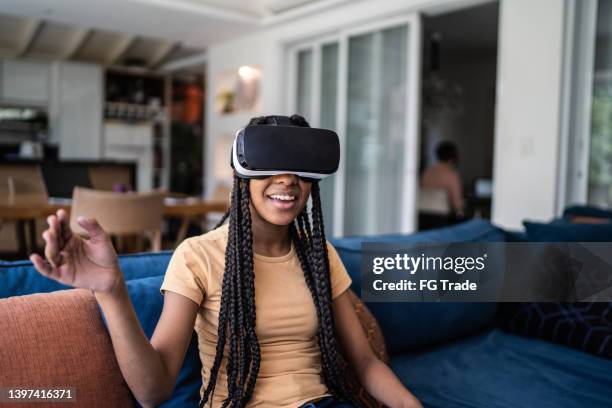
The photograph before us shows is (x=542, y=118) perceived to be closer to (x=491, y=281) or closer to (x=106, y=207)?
(x=491, y=281)

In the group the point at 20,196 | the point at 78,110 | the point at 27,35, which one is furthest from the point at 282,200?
the point at 78,110

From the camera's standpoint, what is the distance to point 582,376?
66.3 inches

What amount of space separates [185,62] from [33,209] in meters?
5.59

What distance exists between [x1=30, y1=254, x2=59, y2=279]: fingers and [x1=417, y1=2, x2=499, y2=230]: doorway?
15.8 ft

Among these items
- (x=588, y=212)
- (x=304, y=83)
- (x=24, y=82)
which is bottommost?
(x=588, y=212)

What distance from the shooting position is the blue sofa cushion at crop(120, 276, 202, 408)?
1232 mm

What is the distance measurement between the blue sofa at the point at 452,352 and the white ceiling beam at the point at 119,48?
6.58 meters

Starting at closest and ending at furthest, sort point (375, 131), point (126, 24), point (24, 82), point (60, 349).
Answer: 1. point (60, 349)
2. point (375, 131)
3. point (126, 24)
4. point (24, 82)

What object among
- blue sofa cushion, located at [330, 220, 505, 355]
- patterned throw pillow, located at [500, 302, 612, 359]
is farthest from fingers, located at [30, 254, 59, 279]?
patterned throw pillow, located at [500, 302, 612, 359]

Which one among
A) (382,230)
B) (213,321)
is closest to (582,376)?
(213,321)

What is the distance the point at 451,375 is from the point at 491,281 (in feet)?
1.51

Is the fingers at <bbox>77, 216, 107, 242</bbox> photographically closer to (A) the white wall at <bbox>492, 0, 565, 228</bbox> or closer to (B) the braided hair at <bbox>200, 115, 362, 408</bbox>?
(B) the braided hair at <bbox>200, 115, 362, 408</bbox>

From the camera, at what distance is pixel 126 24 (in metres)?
5.72

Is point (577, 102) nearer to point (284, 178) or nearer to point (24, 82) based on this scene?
point (284, 178)
